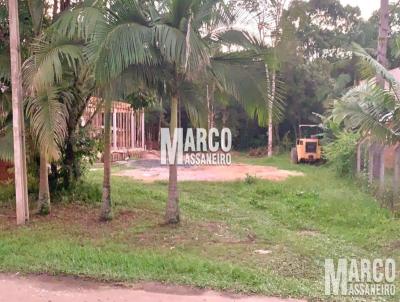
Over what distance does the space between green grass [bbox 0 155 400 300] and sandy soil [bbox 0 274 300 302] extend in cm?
20

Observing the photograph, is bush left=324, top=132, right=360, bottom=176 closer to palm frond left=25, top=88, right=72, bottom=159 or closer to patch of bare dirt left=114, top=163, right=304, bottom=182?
patch of bare dirt left=114, top=163, right=304, bottom=182

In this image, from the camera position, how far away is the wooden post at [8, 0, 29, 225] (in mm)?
7086

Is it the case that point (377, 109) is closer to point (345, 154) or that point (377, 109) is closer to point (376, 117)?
point (376, 117)

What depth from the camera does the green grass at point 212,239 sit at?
5.14m

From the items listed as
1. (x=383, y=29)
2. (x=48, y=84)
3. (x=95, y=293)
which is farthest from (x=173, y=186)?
(x=383, y=29)

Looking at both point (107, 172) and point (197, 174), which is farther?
point (197, 174)

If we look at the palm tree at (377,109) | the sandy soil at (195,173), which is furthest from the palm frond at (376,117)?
the sandy soil at (195,173)

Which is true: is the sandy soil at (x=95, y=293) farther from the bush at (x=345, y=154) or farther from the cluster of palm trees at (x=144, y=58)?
the bush at (x=345, y=154)

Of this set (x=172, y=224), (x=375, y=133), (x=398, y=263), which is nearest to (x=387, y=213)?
(x=375, y=133)

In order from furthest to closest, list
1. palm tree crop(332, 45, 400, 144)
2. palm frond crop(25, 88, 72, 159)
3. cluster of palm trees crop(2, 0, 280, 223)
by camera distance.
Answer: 1. palm tree crop(332, 45, 400, 144)
2. palm frond crop(25, 88, 72, 159)
3. cluster of palm trees crop(2, 0, 280, 223)

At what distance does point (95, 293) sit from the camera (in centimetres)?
451

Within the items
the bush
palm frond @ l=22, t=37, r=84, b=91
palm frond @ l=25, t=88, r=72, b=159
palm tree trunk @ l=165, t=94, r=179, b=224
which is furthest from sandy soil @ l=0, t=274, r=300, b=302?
the bush

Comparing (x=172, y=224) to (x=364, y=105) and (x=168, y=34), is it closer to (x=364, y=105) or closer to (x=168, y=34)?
(x=168, y=34)

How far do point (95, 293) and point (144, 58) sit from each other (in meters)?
3.46
